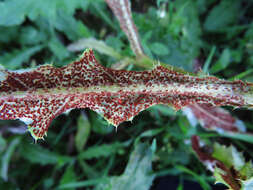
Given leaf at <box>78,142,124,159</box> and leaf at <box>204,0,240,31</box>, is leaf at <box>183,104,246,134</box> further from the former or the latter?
leaf at <box>204,0,240,31</box>

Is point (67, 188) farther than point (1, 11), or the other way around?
point (67, 188)

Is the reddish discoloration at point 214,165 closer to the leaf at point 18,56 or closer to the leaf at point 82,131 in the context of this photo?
the leaf at point 82,131

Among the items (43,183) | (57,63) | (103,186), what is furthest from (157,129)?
(43,183)

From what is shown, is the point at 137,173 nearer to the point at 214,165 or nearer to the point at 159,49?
the point at 214,165

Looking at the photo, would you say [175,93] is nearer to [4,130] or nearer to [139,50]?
[139,50]

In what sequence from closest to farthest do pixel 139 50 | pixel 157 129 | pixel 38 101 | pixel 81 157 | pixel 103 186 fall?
pixel 38 101 → pixel 139 50 → pixel 103 186 → pixel 157 129 → pixel 81 157

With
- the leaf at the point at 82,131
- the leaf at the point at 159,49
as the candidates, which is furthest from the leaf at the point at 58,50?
the leaf at the point at 159,49

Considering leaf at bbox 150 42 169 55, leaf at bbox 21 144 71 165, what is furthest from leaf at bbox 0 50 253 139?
leaf at bbox 21 144 71 165
